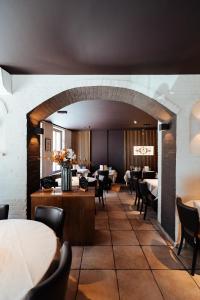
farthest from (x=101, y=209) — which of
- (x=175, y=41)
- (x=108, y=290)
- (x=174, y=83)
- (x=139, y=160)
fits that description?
(x=139, y=160)

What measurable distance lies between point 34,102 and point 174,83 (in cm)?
225

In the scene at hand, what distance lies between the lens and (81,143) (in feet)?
34.5

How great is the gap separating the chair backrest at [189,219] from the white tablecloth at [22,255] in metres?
1.69

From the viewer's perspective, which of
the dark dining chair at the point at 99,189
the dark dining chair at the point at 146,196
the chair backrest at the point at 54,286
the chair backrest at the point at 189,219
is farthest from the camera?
the dark dining chair at the point at 99,189

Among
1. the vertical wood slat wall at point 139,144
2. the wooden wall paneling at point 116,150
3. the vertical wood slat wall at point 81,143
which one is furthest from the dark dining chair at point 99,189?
the vertical wood slat wall at point 81,143

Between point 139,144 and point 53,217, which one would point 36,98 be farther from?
point 139,144

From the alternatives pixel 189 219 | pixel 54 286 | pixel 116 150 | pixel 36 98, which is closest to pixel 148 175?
pixel 116 150

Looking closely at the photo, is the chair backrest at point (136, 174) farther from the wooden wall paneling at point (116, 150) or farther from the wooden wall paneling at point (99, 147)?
the wooden wall paneling at point (99, 147)

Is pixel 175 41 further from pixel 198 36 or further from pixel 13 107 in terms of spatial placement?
pixel 13 107

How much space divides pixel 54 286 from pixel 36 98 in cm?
281

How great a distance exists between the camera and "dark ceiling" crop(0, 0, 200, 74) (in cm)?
172

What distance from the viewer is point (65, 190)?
3.64 metres

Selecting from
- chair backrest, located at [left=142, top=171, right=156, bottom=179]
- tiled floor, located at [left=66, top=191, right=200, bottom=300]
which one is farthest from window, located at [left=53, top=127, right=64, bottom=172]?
tiled floor, located at [left=66, top=191, right=200, bottom=300]

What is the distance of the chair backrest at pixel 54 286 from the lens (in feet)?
3.37
